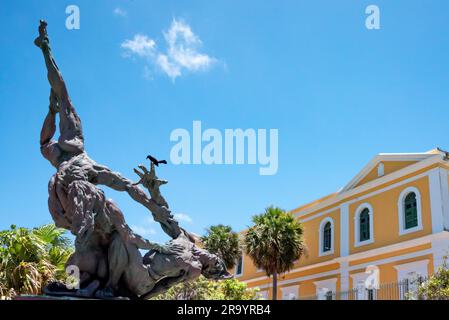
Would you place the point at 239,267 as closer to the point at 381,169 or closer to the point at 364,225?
the point at 364,225

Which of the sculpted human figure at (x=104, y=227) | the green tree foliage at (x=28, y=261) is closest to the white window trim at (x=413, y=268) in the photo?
the green tree foliage at (x=28, y=261)

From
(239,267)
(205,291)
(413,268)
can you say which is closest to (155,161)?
(205,291)

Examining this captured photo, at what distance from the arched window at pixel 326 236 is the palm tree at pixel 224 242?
5.03 m

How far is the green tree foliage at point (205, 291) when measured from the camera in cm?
1872

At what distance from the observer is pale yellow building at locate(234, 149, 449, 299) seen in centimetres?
2195

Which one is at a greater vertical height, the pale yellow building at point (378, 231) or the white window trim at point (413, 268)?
the pale yellow building at point (378, 231)

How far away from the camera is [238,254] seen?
31703 mm

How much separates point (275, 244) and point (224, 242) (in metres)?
6.05

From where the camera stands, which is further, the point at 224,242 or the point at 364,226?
the point at 224,242

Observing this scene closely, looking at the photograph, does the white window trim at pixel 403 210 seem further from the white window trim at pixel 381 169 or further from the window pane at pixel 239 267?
the window pane at pixel 239 267

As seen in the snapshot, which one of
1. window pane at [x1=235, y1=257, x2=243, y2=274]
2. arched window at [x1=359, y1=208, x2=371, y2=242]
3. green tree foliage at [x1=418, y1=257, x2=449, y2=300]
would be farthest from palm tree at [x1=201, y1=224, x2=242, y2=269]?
green tree foliage at [x1=418, y1=257, x2=449, y2=300]

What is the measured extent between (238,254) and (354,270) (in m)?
7.96

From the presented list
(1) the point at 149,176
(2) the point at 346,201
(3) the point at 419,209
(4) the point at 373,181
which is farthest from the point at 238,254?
(1) the point at 149,176

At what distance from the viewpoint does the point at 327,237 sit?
28922 millimetres
